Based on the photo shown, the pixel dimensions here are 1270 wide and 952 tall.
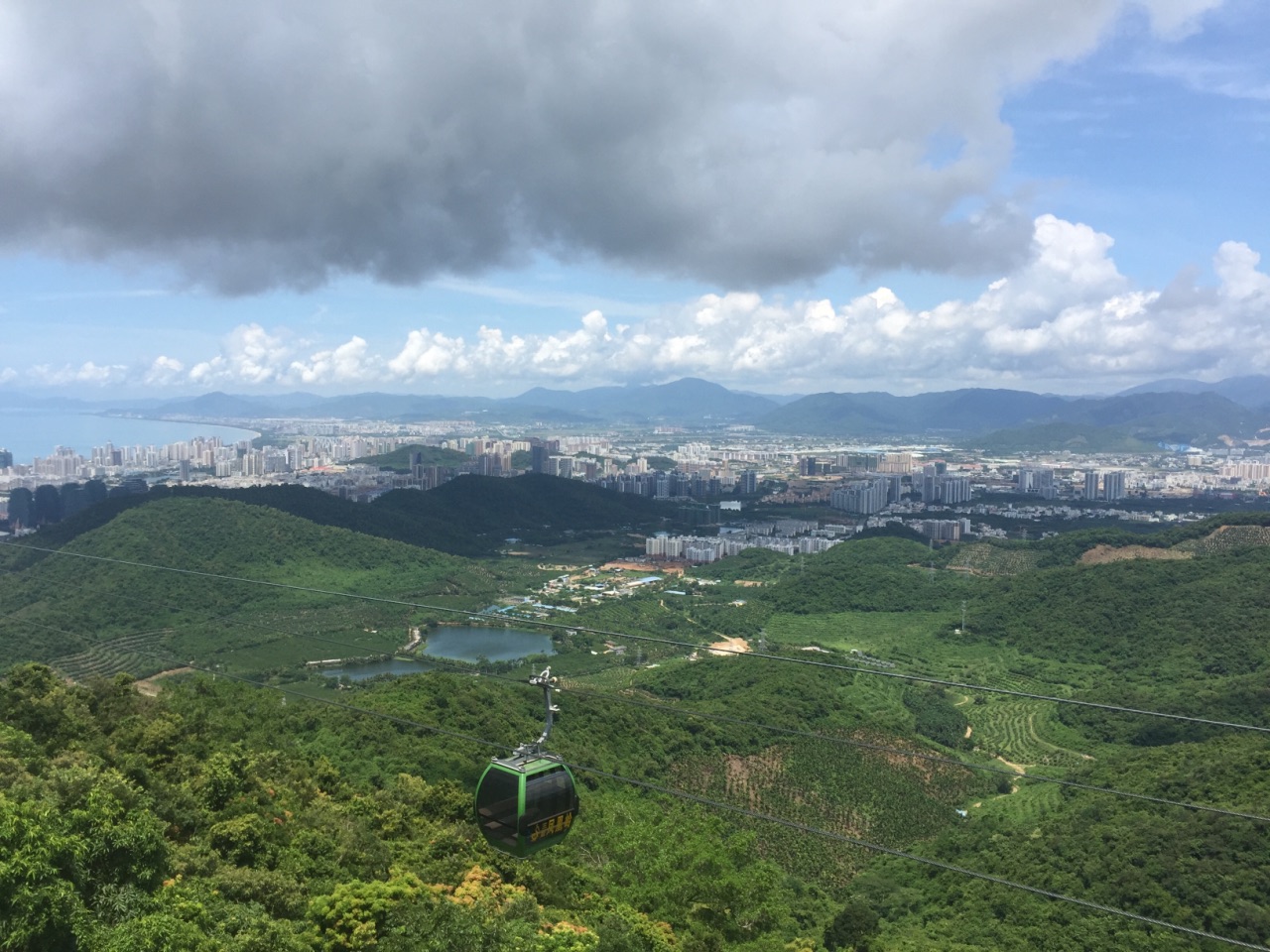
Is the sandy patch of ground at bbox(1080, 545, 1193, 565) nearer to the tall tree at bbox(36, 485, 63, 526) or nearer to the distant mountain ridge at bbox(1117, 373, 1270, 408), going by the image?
the tall tree at bbox(36, 485, 63, 526)

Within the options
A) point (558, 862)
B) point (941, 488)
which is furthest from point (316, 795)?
point (941, 488)

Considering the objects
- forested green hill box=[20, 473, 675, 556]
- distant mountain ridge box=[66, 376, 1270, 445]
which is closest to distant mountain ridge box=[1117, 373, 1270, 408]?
distant mountain ridge box=[66, 376, 1270, 445]

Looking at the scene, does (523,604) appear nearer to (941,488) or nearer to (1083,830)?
(1083,830)

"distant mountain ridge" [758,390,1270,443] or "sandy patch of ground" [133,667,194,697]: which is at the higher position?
"distant mountain ridge" [758,390,1270,443]

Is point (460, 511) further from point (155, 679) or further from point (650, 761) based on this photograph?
point (650, 761)

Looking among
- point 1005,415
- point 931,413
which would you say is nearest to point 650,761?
point 1005,415

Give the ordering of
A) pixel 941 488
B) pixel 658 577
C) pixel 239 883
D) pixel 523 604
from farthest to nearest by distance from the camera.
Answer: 1. pixel 941 488
2. pixel 658 577
3. pixel 523 604
4. pixel 239 883
